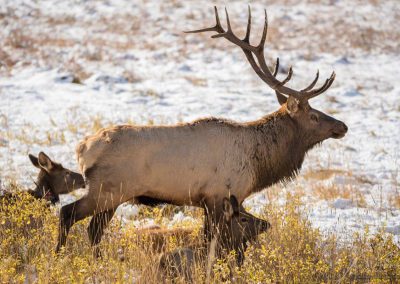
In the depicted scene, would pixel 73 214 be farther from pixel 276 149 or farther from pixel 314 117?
pixel 314 117

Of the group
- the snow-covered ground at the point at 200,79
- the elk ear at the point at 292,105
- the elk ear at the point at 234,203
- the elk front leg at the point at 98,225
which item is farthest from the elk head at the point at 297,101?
the elk front leg at the point at 98,225

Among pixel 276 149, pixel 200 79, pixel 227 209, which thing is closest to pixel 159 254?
pixel 227 209

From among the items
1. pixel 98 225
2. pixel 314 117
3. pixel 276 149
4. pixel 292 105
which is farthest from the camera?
pixel 314 117

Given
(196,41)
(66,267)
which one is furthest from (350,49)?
(66,267)

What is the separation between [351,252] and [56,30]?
18102 millimetres

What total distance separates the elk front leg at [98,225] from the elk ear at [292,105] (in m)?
2.30

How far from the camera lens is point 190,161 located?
6.64m

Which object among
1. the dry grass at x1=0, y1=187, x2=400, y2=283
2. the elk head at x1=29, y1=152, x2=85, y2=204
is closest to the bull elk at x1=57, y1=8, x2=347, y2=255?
the dry grass at x1=0, y1=187, x2=400, y2=283

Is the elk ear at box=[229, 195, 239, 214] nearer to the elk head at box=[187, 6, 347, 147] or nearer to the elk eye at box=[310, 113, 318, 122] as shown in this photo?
the elk head at box=[187, 6, 347, 147]

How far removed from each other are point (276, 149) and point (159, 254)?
199cm

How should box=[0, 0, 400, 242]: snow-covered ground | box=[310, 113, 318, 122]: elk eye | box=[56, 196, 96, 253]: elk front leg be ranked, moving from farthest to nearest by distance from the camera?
1. box=[0, 0, 400, 242]: snow-covered ground
2. box=[310, 113, 318, 122]: elk eye
3. box=[56, 196, 96, 253]: elk front leg

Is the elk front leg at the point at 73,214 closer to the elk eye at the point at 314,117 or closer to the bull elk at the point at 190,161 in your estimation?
the bull elk at the point at 190,161

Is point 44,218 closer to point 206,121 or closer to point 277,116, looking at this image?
point 206,121

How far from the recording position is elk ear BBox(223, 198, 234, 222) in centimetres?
662
